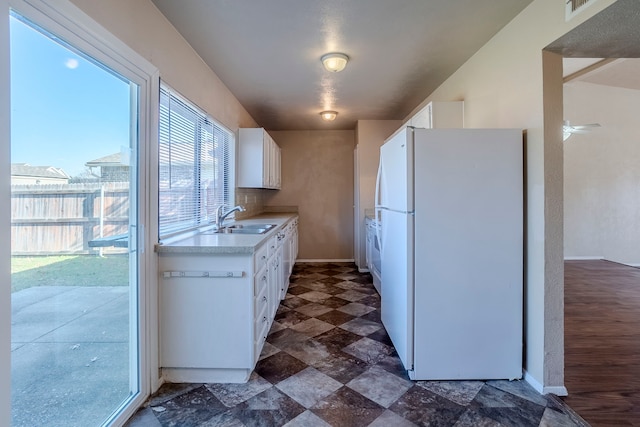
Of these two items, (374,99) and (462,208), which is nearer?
(462,208)

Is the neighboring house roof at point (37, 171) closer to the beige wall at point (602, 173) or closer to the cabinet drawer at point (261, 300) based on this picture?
the cabinet drawer at point (261, 300)

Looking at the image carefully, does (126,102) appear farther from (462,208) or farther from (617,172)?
(617,172)

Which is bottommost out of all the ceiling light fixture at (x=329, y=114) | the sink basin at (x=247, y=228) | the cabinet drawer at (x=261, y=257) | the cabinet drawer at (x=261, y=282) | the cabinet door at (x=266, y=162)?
the cabinet drawer at (x=261, y=282)

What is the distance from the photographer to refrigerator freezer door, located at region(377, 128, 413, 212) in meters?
2.07

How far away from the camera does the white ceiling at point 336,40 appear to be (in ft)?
6.62

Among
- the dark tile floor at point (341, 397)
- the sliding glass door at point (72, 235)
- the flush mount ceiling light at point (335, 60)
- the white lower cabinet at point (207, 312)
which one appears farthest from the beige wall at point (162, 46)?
the dark tile floor at point (341, 397)

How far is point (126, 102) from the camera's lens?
5.79 feet

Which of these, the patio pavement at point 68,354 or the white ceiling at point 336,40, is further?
Answer: the white ceiling at point 336,40

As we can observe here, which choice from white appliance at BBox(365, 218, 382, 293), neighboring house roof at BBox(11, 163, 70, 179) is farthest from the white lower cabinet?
white appliance at BBox(365, 218, 382, 293)

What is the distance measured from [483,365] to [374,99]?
3122 millimetres

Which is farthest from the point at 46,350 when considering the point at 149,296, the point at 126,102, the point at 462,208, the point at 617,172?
the point at 617,172

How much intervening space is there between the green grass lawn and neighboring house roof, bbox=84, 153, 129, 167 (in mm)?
450

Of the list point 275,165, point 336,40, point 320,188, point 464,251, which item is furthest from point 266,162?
point 464,251

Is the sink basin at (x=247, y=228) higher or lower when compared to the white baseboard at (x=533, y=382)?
higher
